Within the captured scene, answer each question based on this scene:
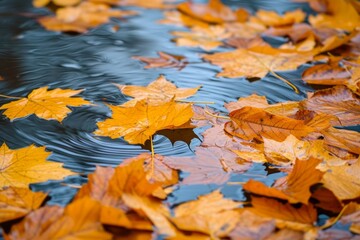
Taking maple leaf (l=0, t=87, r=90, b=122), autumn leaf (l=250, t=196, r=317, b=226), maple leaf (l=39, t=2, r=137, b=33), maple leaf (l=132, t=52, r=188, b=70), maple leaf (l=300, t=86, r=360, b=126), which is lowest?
maple leaf (l=39, t=2, r=137, b=33)

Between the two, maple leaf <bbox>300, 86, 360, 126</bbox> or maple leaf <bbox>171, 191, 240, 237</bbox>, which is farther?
maple leaf <bbox>300, 86, 360, 126</bbox>

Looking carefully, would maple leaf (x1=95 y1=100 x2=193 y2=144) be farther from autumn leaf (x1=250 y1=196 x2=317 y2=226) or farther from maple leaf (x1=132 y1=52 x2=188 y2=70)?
maple leaf (x1=132 y1=52 x2=188 y2=70)

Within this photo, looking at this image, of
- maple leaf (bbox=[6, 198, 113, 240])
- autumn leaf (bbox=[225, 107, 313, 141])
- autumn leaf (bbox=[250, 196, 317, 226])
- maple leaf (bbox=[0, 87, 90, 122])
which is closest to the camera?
maple leaf (bbox=[6, 198, 113, 240])

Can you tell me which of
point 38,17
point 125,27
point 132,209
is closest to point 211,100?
point 132,209

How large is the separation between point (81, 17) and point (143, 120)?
1085 mm

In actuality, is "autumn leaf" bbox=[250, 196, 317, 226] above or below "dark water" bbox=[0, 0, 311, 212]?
above

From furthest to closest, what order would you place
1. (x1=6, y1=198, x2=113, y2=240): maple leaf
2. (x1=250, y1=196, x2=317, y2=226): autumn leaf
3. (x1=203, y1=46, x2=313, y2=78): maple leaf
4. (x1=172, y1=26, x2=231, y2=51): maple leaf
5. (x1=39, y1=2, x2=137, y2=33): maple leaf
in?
(x1=39, y1=2, x2=137, y2=33): maple leaf < (x1=172, y1=26, x2=231, y2=51): maple leaf < (x1=203, y1=46, x2=313, y2=78): maple leaf < (x1=250, y1=196, x2=317, y2=226): autumn leaf < (x1=6, y1=198, x2=113, y2=240): maple leaf

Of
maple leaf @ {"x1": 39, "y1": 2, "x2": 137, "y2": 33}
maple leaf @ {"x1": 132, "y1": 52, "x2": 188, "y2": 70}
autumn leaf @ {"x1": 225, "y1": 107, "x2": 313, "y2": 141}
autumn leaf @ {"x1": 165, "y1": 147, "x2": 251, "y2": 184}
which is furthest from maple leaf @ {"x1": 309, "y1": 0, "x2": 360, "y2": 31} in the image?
autumn leaf @ {"x1": 165, "y1": 147, "x2": 251, "y2": 184}

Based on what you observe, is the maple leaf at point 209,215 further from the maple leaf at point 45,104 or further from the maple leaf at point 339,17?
the maple leaf at point 339,17

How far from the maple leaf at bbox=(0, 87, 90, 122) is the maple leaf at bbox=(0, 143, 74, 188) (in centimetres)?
17

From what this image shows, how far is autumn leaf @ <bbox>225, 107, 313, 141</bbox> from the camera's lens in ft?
3.96

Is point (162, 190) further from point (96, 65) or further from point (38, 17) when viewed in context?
point (38, 17)

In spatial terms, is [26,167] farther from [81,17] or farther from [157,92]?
[81,17]

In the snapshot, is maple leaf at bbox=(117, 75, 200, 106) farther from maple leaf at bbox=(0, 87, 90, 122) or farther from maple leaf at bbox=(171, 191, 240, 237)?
maple leaf at bbox=(171, 191, 240, 237)
